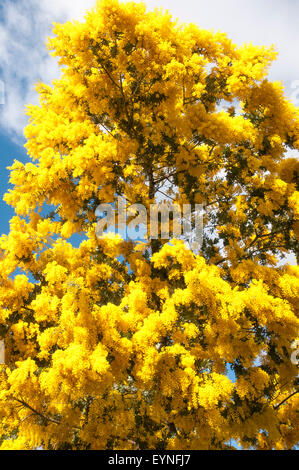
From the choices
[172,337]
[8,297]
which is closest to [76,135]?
[8,297]

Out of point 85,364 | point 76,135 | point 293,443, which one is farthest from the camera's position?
point 293,443

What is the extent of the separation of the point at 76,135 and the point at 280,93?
16.5 feet

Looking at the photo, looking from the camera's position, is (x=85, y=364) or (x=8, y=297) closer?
(x=85, y=364)

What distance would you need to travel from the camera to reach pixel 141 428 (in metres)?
6.09

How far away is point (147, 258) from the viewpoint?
24.0 ft

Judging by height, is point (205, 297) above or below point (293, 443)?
above

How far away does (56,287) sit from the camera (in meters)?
6.47

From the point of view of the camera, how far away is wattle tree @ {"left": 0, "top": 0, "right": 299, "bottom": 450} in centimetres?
528

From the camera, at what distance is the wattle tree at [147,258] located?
528cm

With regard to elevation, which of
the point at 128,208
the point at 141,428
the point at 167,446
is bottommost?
the point at 167,446

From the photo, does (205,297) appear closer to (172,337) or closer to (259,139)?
(172,337)

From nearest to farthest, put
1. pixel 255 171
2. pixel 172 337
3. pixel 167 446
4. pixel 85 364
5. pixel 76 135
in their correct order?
pixel 85 364
pixel 172 337
pixel 167 446
pixel 76 135
pixel 255 171

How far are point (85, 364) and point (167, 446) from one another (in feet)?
10.5

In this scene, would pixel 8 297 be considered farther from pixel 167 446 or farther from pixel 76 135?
pixel 167 446
